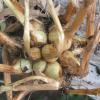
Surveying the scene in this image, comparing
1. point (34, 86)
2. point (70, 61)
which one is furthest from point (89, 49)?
point (34, 86)

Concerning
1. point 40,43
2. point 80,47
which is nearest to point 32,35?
point 40,43

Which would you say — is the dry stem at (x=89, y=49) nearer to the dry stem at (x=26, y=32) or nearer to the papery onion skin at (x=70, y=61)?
the papery onion skin at (x=70, y=61)

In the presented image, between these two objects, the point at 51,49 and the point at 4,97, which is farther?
the point at 4,97

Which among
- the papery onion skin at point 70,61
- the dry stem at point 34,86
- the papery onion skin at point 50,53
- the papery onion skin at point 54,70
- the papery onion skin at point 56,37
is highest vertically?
the papery onion skin at point 56,37

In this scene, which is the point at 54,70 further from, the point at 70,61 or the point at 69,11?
the point at 69,11

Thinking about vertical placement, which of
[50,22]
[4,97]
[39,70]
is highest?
[50,22]

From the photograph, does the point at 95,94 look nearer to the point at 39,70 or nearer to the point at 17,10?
the point at 39,70

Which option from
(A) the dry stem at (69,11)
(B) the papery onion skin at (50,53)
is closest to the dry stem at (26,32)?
(B) the papery onion skin at (50,53)

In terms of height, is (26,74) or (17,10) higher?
(17,10)

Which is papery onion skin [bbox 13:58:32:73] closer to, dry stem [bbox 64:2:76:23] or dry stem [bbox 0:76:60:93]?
dry stem [bbox 0:76:60:93]
